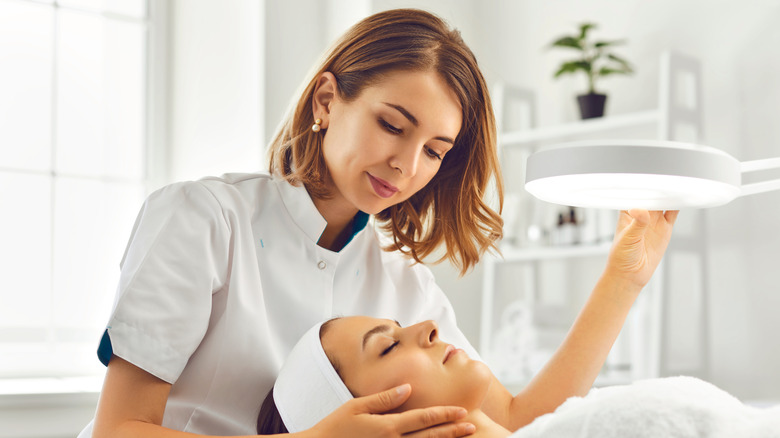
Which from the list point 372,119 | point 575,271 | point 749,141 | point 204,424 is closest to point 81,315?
point 204,424

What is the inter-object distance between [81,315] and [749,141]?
2.45 metres

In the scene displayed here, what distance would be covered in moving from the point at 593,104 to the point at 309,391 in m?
2.12

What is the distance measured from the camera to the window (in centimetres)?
257

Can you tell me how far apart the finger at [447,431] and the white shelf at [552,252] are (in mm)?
1751

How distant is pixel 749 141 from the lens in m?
2.76

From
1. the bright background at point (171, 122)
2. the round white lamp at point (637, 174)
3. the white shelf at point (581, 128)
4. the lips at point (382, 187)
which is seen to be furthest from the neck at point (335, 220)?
the white shelf at point (581, 128)

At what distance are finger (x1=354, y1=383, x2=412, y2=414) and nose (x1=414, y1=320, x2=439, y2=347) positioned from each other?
144mm

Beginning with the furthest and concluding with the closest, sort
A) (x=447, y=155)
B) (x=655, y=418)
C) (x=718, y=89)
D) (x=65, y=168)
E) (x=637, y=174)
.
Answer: (x=718, y=89) < (x=65, y=168) < (x=447, y=155) < (x=637, y=174) < (x=655, y=418)

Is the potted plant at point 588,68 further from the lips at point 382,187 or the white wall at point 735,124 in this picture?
the lips at point 382,187

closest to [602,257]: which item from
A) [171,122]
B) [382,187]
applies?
[171,122]

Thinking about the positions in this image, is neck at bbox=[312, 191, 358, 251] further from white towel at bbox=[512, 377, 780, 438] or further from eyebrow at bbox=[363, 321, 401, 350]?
white towel at bbox=[512, 377, 780, 438]

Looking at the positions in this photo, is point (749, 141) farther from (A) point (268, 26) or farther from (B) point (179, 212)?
(B) point (179, 212)

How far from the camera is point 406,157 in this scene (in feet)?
4.62

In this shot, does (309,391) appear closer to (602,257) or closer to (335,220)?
(335,220)
